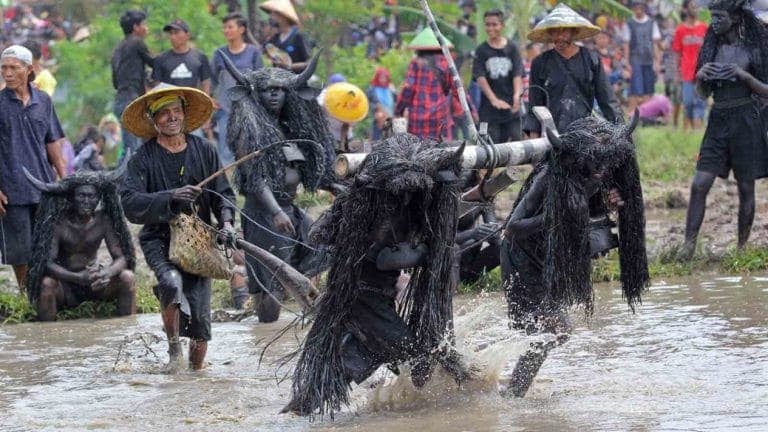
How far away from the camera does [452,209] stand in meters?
6.89

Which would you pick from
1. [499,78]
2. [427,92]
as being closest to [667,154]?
[499,78]

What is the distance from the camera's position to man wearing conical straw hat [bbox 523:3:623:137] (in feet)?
37.0

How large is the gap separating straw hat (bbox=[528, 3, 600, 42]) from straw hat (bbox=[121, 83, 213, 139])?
3.54 metres

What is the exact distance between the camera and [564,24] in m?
11.2

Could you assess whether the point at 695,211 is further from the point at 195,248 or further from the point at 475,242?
the point at 195,248

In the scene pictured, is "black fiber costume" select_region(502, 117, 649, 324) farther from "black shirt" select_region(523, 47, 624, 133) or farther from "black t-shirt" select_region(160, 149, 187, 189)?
"black shirt" select_region(523, 47, 624, 133)

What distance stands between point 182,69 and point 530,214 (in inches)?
290

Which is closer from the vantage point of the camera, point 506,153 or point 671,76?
point 506,153

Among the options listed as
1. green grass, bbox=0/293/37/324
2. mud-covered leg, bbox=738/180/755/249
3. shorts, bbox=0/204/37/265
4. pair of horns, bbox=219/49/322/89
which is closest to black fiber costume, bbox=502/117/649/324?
pair of horns, bbox=219/49/322/89

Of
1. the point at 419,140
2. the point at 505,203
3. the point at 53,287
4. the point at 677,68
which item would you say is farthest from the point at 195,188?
the point at 677,68

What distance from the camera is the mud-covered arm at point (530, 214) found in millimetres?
7281

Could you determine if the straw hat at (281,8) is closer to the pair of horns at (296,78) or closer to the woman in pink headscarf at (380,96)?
the woman in pink headscarf at (380,96)

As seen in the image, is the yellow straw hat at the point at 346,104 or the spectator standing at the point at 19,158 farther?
the yellow straw hat at the point at 346,104

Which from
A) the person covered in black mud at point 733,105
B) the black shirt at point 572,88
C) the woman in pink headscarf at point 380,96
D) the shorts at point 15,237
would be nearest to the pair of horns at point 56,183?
the shorts at point 15,237
